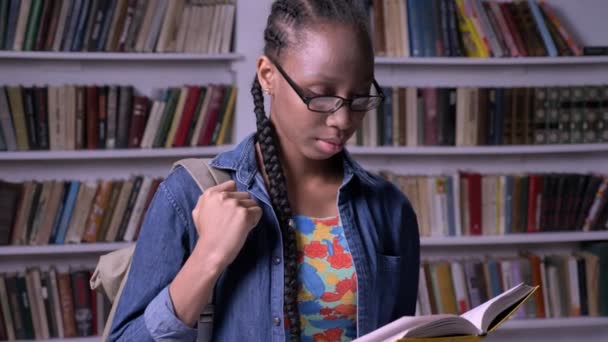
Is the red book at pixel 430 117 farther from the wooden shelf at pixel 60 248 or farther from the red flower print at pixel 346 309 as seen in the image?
the red flower print at pixel 346 309

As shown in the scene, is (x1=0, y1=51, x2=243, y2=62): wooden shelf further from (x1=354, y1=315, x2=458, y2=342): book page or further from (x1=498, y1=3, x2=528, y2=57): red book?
(x1=354, y1=315, x2=458, y2=342): book page

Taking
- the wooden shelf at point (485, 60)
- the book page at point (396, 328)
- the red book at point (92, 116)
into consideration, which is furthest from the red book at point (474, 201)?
the book page at point (396, 328)

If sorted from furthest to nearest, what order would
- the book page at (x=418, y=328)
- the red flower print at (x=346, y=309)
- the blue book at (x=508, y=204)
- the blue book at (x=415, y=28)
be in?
the blue book at (x=508, y=204), the blue book at (x=415, y=28), the red flower print at (x=346, y=309), the book page at (x=418, y=328)

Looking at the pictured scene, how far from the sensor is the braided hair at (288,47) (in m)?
1.14

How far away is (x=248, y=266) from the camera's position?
114 cm

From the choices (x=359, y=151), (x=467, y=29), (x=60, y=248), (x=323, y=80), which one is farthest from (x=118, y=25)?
(x=323, y=80)

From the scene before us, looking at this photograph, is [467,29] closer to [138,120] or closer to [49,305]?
[138,120]

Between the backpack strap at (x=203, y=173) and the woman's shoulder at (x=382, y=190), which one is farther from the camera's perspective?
the woman's shoulder at (x=382, y=190)

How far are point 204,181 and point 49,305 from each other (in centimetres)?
218

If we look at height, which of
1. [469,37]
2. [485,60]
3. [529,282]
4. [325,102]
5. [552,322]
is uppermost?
[469,37]

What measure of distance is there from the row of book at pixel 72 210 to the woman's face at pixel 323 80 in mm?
2031

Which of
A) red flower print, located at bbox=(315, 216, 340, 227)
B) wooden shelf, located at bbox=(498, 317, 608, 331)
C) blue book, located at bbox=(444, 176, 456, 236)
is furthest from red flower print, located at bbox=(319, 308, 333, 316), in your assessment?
wooden shelf, located at bbox=(498, 317, 608, 331)

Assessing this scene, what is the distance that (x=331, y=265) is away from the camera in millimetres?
1174

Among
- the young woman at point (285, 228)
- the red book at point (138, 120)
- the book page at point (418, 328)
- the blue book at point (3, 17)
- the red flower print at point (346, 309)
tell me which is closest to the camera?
the book page at point (418, 328)
